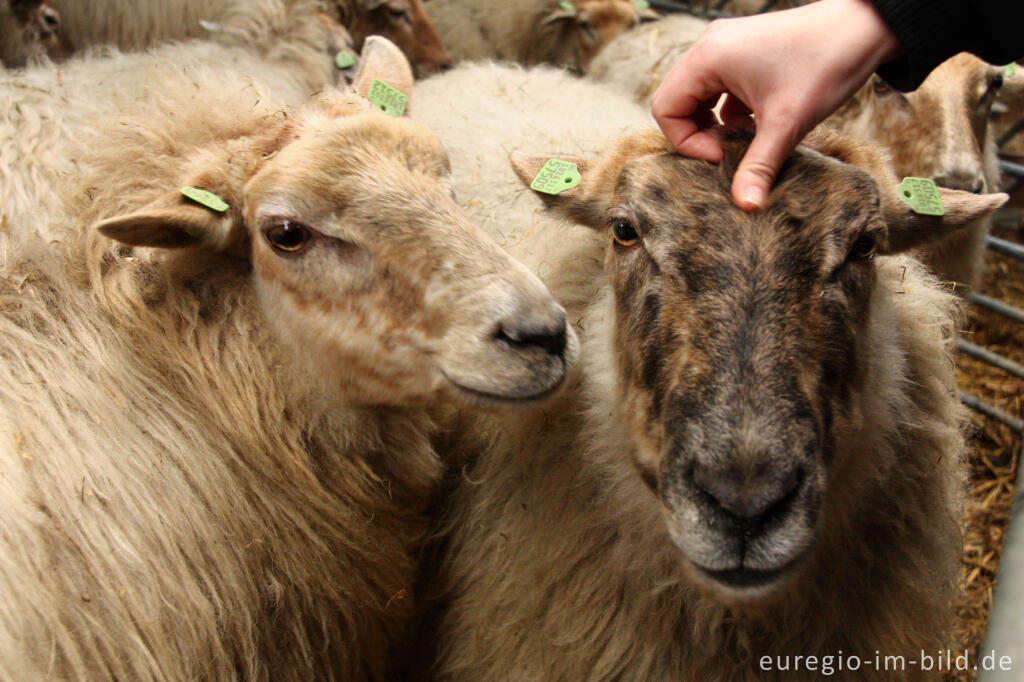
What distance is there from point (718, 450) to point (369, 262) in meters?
0.96

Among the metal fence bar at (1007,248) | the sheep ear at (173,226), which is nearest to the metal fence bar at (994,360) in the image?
the metal fence bar at (1007,248)

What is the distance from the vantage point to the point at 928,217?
2049 millimetres

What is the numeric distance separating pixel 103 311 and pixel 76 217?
0.32 meters

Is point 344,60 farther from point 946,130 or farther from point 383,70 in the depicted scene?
point 946,130

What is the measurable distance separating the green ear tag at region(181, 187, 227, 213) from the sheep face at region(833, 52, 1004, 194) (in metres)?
3.02

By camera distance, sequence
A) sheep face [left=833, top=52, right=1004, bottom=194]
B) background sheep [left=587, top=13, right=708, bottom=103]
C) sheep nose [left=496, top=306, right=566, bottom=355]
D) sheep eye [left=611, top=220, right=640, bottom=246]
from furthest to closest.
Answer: background sheep [left=587, top=13, right=708, bottom=103]
sheep face [left=833, top=52, right=1004, bottom=194]
sheep eye [left=611, top=220, right=640, bottom=246]
sheep nose [left=496, top=306, right=566, bottom=355]

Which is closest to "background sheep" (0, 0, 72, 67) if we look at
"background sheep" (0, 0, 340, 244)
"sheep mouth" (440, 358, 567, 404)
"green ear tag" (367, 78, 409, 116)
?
"background sheep" (0, 0, 340, 244)

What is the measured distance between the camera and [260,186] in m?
1.99

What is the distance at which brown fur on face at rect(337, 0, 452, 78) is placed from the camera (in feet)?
16.2

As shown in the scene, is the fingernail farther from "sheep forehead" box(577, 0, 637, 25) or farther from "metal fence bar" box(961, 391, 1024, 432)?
"sheep forehead" box(577, 0, 637, 25)

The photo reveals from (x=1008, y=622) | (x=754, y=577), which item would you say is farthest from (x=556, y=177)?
(x=1008, y=622)

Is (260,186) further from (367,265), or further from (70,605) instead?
(70,605)

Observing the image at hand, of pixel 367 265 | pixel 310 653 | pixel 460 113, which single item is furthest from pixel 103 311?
pixel 460 113

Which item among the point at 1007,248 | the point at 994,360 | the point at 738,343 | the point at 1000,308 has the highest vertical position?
the point at 738,343
